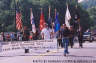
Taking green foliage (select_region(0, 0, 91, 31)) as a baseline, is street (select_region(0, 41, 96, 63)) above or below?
below

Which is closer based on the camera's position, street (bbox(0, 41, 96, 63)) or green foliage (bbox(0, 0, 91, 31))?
street (bbox(0, 41, 96, 63))

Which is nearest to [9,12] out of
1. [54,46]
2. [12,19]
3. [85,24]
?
[12,19]

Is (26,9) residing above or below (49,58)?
above

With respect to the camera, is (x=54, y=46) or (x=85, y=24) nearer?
(x=54, y=46)

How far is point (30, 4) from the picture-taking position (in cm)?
7556

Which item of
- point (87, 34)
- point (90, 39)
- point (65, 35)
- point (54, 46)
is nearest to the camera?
point (65, 35)

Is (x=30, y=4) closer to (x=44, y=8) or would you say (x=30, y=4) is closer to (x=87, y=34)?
(x=44, y=8)

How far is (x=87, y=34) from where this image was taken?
161 feet

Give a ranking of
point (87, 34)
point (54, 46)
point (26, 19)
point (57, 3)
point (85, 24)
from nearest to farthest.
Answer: point (54, 46)
point (87, 34)
point (26, 19)
point (57, 3)
point (85, 24)

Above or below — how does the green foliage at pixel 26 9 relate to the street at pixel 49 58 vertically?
above

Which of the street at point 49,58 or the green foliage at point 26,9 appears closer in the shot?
the street at point 49,58

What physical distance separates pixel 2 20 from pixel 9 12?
2.91m

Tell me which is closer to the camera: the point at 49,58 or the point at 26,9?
the point at 49,58

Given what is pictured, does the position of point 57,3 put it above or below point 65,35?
above
